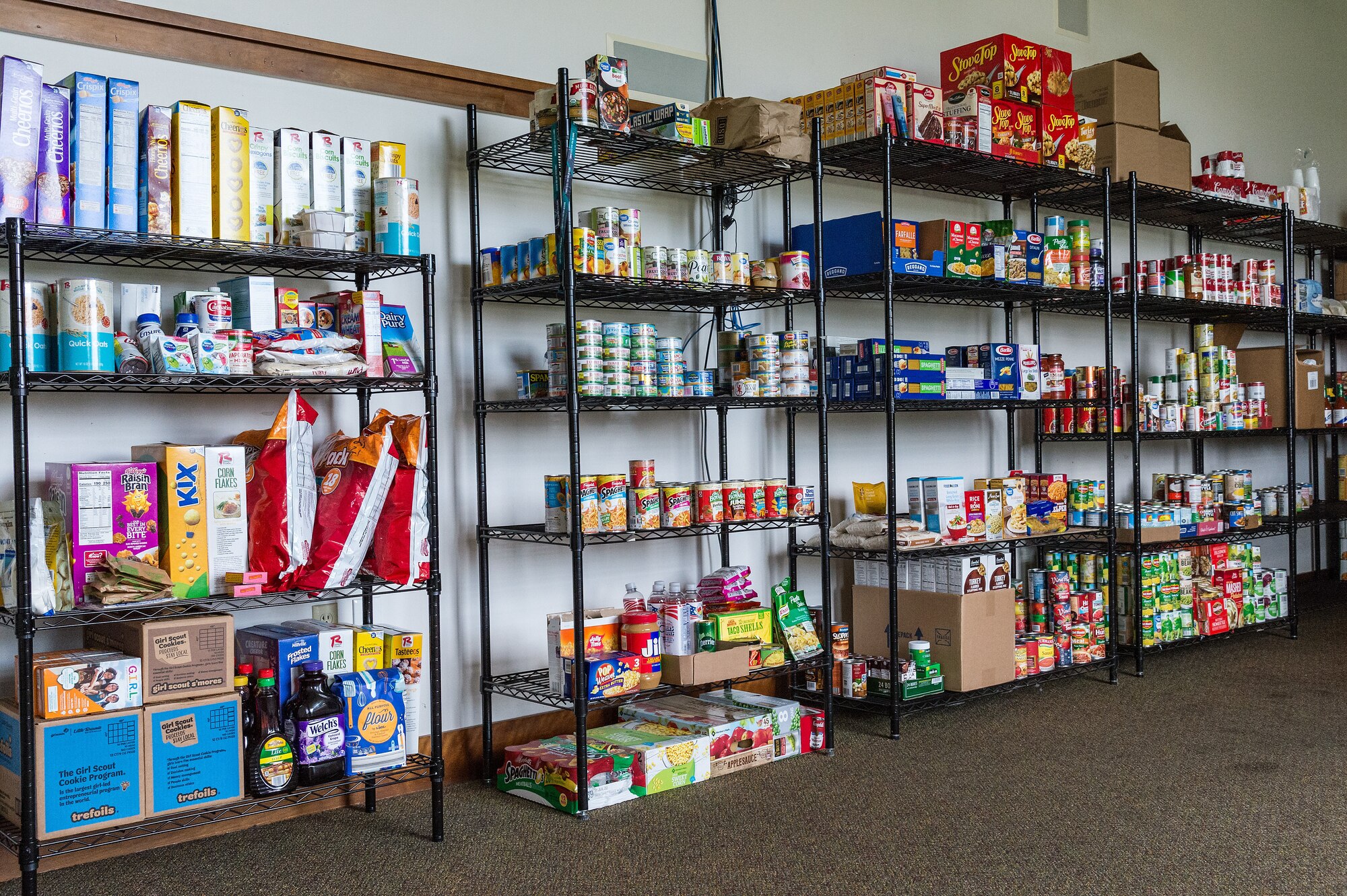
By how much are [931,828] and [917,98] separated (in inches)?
97.7

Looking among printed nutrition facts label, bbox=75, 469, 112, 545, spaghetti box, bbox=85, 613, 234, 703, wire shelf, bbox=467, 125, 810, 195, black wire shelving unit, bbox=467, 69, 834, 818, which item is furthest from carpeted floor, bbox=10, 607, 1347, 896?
wire shelf, bbox=467, 125, 810, 195

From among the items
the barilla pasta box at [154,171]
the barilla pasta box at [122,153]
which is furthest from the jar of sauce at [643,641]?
the barilla pasta box at [122,153]

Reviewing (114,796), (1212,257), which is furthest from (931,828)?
(1212,257)

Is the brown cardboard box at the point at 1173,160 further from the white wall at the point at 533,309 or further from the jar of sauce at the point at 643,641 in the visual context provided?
the jar of sauce at the point at 643,641

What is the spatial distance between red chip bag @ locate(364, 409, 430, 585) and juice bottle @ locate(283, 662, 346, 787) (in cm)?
30

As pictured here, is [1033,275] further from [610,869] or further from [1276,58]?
[1276,58]

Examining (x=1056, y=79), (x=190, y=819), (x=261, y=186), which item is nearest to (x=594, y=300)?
(x=261, y=186)

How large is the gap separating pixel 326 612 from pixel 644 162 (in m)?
1.71

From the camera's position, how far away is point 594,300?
12.6 ft

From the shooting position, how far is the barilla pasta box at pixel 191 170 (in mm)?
2756

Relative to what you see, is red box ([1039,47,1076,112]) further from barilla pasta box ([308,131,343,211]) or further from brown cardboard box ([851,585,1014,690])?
barilla pasta box ([308,131,343,211])

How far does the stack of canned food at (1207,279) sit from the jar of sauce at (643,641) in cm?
272

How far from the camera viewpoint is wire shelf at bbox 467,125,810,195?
3.41m

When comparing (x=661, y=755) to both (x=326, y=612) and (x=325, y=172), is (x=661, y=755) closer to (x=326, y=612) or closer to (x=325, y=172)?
(x=326, y=612)
